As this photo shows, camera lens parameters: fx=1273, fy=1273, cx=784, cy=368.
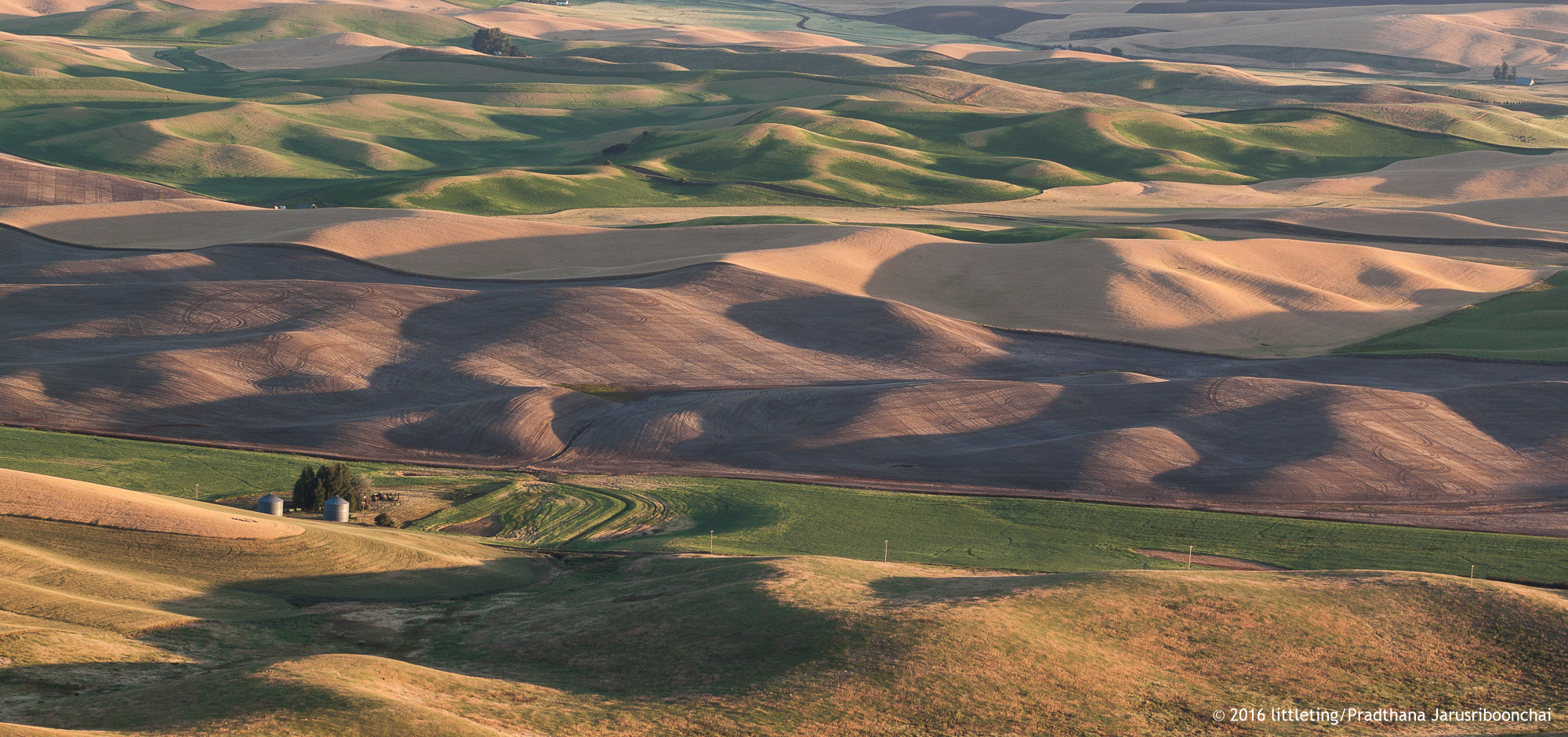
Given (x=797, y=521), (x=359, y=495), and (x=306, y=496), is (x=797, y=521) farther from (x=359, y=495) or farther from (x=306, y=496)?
(x=306, y=496)

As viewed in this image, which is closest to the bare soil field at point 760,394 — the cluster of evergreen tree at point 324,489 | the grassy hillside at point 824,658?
the cluster of evergreen tree at point 324,489

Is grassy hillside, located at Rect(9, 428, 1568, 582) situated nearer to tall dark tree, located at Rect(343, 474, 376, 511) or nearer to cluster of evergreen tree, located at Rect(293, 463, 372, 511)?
tall dark tree, located at Rect(343, 474, 376, 511)

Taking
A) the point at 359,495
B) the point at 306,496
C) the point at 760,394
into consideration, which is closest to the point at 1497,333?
the point at 760,394

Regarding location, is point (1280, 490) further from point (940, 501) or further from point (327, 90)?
point (327, 90)

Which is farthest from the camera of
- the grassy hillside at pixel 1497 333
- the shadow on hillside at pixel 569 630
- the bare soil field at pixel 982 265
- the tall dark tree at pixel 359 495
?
the bare soil field at pixel 982 265

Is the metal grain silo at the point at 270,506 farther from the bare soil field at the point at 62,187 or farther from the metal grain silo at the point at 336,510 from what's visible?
the bare soil field at the point at 62,187

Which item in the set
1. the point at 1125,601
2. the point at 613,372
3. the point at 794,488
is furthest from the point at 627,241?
the point at 1125,601
